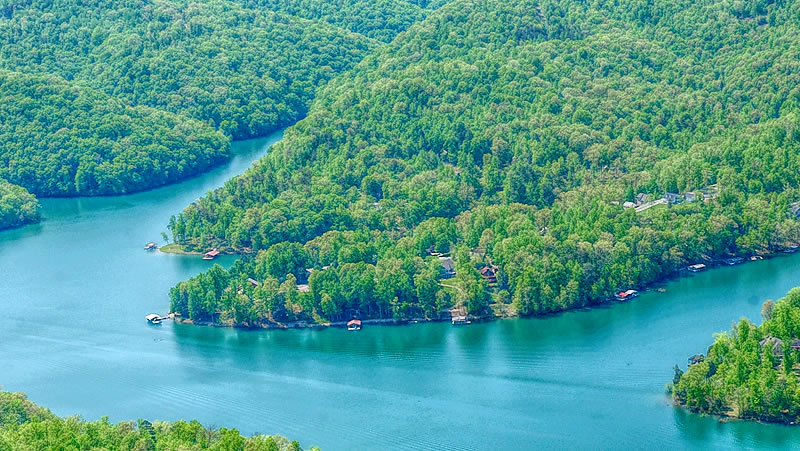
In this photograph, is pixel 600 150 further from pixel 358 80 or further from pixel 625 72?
pixel 358 80

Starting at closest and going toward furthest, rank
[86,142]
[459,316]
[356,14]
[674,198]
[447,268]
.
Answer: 1. [459,316]
2. [447,268]
3. [674,198]
4. [86,142]
5. [356,14]

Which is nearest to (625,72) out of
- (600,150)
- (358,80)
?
Result: (600,150)

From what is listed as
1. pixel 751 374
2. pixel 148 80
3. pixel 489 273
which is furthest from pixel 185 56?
pixel 751 374

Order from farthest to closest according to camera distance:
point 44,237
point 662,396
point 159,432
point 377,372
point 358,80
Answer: point 358,80 < point 44,237 < point 377,372 < point 662,396 < point 159,432

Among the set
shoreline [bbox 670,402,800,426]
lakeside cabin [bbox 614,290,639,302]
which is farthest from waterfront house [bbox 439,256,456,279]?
shoreline [bbox 670,402,800,426]

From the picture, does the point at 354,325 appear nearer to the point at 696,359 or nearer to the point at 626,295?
the point at 626,295

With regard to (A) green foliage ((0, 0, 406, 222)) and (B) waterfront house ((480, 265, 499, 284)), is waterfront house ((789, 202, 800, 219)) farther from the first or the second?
(A) green foliage ((0, 0, 406, 222))

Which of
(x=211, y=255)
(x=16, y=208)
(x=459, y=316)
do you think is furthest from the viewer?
(x=16, y=208)
